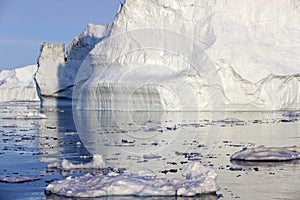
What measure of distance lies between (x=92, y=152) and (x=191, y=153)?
6.67 feet

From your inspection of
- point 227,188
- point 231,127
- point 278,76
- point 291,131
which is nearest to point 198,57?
point 278,76

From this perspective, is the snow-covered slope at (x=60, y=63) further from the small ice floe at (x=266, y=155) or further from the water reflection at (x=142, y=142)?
the small ice floe at (x=266, y=155)

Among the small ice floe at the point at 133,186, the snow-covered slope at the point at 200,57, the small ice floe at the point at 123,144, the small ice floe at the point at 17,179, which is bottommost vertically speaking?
the small ice floe at the point at 17,179

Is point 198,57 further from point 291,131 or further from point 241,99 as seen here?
point 291,131

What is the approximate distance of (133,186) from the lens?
6.56 metres

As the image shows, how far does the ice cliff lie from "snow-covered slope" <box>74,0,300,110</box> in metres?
0.05

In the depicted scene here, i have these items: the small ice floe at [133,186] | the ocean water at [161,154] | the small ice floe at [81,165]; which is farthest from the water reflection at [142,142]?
the small ice floe at [133,186]

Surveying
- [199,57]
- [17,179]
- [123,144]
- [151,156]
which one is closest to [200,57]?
[199,57]

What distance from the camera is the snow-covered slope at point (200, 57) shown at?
2494 centimetres

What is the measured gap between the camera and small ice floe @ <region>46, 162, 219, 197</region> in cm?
643

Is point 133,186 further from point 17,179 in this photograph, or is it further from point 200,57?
point 200,57

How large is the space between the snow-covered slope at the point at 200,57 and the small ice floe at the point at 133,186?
17183 millimetres

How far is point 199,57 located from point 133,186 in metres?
19.5

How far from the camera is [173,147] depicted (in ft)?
38.2
